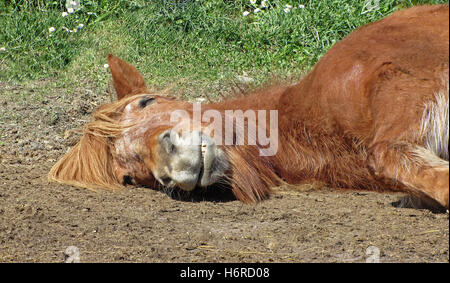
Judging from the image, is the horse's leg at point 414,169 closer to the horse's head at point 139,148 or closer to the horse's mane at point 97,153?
the horse's head at point 139,148

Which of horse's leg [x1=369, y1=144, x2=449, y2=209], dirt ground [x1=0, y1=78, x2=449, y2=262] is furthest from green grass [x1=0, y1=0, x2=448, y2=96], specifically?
horse's leg [x1=369, y1=144, x2=449, y2=209]

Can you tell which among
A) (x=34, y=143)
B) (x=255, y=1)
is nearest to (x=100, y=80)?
(x=34, y=143)

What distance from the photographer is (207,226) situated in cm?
363

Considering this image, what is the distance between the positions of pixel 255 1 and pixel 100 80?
2.02 metres

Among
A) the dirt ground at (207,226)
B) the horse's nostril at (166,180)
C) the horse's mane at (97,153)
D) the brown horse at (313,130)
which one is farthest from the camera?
the horse's mane at (97,153)

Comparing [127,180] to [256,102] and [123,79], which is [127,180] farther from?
[256,102]

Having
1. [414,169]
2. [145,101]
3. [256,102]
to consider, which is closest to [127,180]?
[145,101]

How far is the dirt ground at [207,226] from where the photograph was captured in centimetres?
316

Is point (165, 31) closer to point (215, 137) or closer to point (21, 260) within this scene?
Answer: point (215, 137)

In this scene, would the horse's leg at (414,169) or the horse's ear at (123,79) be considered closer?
the horse's leg at (414,169)

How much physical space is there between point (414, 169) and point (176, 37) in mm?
4257

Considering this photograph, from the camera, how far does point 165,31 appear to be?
716cm

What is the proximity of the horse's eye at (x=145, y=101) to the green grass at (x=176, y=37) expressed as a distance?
187cm

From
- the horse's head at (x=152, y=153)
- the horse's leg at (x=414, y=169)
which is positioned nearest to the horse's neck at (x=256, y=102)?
the horse's head at (x=152, y=153)
